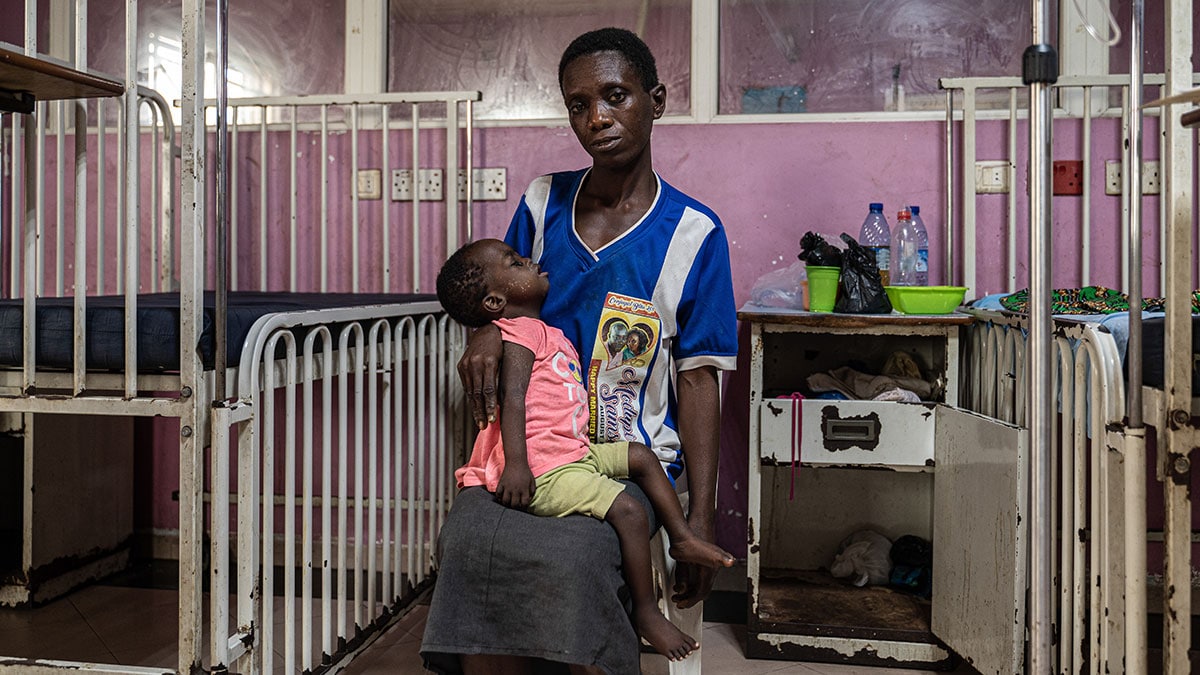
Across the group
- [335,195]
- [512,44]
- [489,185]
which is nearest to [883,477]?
[489,185]

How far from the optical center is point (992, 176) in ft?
8.05

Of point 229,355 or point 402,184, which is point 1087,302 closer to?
point 229,355

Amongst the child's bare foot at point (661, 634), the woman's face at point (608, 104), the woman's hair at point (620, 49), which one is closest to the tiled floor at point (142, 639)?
the child's bare foot at point (661, 634)

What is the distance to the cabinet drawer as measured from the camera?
207cm

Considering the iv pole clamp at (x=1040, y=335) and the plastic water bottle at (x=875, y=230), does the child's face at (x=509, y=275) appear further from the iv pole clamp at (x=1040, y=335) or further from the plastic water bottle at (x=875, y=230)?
the plastic water bottle at (x=875, y=230)

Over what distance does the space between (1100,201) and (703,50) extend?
110cm

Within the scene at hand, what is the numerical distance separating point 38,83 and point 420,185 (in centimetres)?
135

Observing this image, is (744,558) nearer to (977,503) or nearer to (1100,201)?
(977,503)

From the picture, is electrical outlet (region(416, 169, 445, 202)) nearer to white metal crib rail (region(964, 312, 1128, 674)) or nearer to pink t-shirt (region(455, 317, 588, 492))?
pink t-shirt (region(455, 317, 588, 492))

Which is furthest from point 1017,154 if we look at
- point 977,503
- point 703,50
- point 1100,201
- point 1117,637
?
point 1117,637

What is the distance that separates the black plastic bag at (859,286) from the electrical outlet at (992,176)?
50 centimetres

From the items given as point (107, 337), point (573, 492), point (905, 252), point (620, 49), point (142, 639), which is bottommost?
point (142, 639)

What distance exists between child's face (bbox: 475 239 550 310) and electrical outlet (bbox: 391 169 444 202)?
3.58ft

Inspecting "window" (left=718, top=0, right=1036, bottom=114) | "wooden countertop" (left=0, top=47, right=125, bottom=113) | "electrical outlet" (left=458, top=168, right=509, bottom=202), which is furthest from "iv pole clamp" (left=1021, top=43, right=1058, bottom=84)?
"electrical outlet" (left=458, top=168, right=509, bottom=202)
